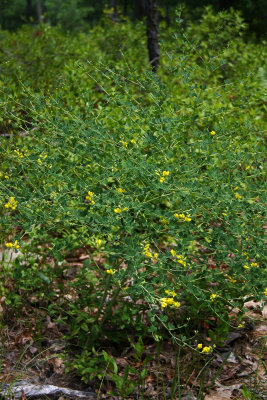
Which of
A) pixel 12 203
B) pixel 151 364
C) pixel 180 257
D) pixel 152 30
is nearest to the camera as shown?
pixel 180 257

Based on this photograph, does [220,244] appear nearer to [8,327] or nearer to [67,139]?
[67,139]

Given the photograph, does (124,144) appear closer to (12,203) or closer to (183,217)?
(183,217)

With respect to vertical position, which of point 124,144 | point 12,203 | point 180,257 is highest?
point 124,144

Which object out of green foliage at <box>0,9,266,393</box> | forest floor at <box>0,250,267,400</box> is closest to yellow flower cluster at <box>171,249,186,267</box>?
green foliage at <box>0,9,266,393</box>

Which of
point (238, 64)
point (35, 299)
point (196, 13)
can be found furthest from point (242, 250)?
point (196, 13)

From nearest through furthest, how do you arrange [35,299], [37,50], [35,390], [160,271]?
[160,271]
[35,390]
[35,299]
[37,50]

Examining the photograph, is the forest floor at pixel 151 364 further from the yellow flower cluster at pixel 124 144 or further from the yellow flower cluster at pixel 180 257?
the yellow flower cluster at pixel 124 144

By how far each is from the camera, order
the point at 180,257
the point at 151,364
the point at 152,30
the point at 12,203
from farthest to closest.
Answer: the point at 152,30
the point at 151,364
the point at 12,203
the point at 180,257

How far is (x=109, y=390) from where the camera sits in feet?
8.68

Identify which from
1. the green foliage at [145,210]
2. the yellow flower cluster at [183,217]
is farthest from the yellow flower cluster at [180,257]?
the yellow flower cluster at [183,217]

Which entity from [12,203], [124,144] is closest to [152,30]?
[124,144]

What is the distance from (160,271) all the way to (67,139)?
2.90 feet

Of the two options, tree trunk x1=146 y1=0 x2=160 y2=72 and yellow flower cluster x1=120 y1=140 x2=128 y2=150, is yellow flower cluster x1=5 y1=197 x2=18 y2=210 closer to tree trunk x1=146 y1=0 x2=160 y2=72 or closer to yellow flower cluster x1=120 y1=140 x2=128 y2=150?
yellow flower cluster x1=120 y1=140 x2=128 y2=150

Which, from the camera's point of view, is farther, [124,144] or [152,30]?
[152,30]
